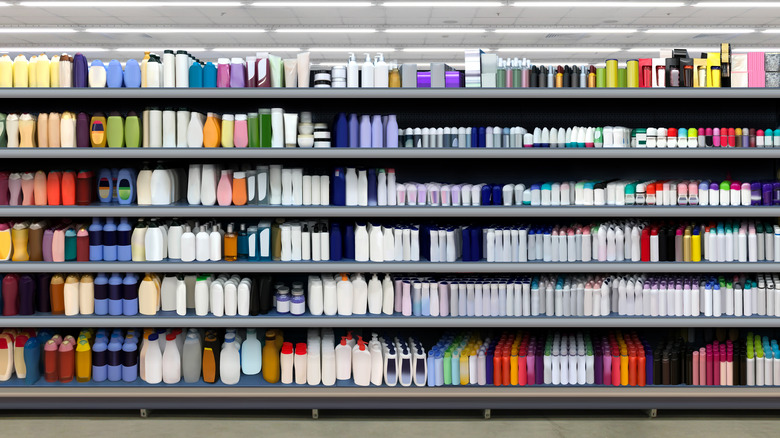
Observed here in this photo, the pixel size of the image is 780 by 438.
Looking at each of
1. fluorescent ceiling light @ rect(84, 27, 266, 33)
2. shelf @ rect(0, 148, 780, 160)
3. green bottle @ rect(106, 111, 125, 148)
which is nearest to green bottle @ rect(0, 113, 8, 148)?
shelf @ rect(0, 148, 780, 160)

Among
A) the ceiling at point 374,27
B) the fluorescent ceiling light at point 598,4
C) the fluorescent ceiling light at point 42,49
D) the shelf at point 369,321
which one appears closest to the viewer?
the shelf at point 369,321

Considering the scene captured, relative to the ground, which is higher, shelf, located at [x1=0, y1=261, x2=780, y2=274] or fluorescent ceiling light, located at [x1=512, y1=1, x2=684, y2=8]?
fluorescent ceiling light, located at [x1=512, y1=1, x2=684, y2=8]

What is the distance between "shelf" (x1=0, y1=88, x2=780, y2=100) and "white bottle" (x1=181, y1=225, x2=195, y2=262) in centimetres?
84

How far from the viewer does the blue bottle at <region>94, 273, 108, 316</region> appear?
434 centimetres

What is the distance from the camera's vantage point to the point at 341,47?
15.3 meters

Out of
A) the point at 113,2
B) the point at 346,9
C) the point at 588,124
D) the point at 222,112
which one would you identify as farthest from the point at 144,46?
the point at 588,124

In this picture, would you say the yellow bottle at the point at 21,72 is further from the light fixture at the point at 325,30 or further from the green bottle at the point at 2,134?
the light fixture at the point at 325,30

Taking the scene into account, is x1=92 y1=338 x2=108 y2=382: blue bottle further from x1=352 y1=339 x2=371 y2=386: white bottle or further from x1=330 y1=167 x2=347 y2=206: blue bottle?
x1=330 y1=167 x2=347 y2=206: blue bottle

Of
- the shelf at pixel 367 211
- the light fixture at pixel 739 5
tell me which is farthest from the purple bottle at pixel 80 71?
the light fixture at pixel 739 5

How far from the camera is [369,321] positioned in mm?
4352

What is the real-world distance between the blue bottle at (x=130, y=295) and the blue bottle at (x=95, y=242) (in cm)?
22

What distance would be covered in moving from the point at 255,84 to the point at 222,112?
0.55 m

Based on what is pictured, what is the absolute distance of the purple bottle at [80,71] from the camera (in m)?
4.27

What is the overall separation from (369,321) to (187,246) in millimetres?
1213
